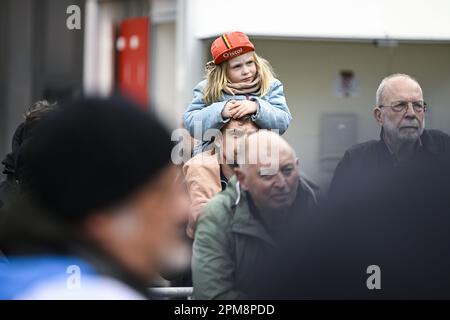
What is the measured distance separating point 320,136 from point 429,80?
0.90 meters

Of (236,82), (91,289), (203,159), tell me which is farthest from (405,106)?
(91,289)

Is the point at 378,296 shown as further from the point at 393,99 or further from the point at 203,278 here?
the point at 393,99

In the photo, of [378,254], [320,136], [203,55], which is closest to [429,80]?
[320,136]

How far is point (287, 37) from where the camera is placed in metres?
7.28

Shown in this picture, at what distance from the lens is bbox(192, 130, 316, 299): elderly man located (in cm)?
322

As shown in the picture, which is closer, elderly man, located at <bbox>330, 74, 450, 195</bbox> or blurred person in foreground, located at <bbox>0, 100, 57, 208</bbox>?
elderly man, located at <bbox>330, 74, 450, 195</bbox>

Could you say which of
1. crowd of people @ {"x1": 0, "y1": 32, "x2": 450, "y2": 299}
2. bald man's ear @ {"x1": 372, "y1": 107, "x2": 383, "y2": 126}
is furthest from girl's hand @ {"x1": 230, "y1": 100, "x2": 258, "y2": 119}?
bald man's ear @ {"x1": 372, "y1": 107, "x2": 383, "y2": 126}

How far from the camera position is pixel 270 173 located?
10.6 feet

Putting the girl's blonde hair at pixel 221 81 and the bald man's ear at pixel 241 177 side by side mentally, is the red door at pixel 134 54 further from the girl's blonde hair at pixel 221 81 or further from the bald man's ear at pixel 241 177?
the bald man's ear at pixel 241 177

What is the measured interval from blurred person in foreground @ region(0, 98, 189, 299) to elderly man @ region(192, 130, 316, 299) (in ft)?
4.56

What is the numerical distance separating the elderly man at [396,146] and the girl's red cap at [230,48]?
556 mm

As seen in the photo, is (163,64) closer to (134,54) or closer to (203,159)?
(134,54)

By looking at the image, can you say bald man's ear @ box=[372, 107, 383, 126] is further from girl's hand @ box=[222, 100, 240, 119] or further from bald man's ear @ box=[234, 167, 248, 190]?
bald man's ear @ box=[234, 167, 248, 190]

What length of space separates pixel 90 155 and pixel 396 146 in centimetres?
210
